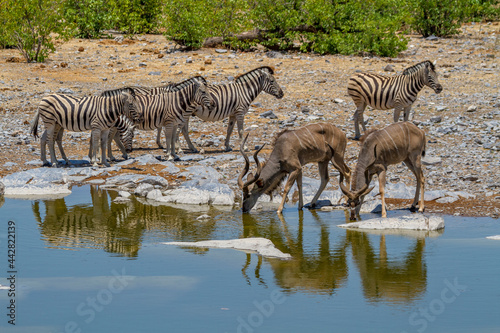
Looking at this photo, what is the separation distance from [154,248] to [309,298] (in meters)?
2.95

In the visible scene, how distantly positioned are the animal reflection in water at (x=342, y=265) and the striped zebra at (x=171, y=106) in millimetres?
5816

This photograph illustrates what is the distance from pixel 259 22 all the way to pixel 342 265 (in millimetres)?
18941

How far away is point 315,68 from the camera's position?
82.7ft

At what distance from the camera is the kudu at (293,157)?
43.5ft

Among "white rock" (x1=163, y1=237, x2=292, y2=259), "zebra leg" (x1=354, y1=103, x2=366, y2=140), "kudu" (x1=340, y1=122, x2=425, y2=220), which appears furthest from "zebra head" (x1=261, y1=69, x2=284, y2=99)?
"white rock" (x1=163, y1=237, x2=292, y2=259)

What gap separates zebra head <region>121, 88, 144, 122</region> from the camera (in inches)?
662

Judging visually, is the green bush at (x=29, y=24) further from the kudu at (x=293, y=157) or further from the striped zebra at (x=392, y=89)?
the kudu at (x=293, y=157)

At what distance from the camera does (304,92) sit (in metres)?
22.8

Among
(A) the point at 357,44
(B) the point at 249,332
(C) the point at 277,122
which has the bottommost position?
(B) the point at 249,332

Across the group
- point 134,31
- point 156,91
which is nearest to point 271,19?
point 134,31

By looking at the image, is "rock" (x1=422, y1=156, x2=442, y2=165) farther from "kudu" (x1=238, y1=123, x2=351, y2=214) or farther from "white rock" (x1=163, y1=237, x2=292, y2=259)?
"white rock" (x1=163, y1=237, x2=292, y2=259)

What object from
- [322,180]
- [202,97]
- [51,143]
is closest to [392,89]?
[202,97]

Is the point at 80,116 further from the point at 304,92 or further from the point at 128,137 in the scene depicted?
the point at 304,92

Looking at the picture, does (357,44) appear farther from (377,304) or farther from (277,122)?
(377,304)
